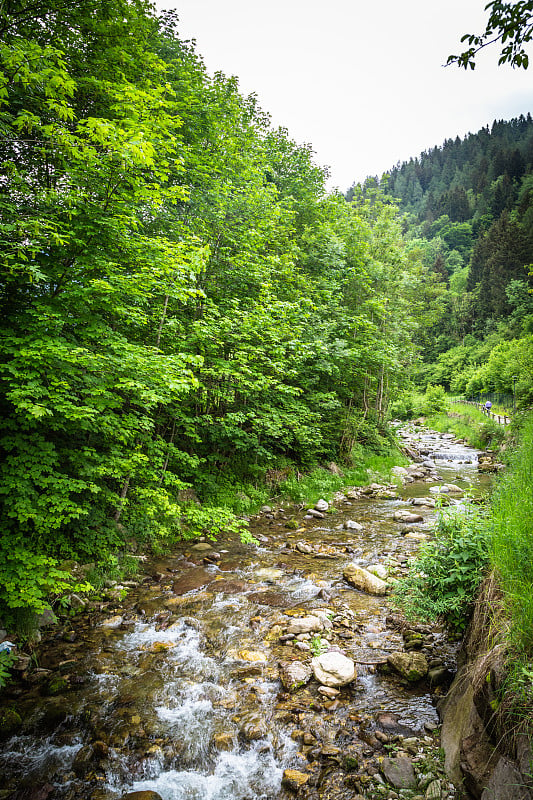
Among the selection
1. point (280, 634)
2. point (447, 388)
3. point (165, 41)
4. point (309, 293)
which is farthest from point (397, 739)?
point (447, 388)

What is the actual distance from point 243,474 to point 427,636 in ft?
22.8

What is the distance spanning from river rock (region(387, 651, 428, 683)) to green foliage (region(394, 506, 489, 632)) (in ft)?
1.60

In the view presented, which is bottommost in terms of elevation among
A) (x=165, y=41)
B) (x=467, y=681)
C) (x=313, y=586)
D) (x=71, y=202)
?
(x=313, y=586)

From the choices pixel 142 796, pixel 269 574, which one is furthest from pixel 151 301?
pixel 142 796

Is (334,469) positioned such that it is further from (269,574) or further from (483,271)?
(483,271)

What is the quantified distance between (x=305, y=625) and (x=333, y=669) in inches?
40.4

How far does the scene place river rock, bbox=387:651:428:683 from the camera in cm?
397

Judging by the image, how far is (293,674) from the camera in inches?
164

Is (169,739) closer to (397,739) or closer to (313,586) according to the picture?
(397,739)

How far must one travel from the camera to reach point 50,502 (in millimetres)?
4773

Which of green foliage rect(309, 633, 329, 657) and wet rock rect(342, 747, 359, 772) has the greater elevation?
wet rock rect(342, 747, 359, 772)

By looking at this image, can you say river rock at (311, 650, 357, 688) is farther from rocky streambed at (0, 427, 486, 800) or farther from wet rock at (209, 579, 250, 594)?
wet rock at (209, 579, 250, 594)

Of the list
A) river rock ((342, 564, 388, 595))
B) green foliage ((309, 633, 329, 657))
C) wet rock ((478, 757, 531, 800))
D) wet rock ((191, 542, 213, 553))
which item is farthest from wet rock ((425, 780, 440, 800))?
wet rock ((191, 542, 213, 553))

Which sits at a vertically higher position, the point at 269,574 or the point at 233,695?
the point at 233,695
